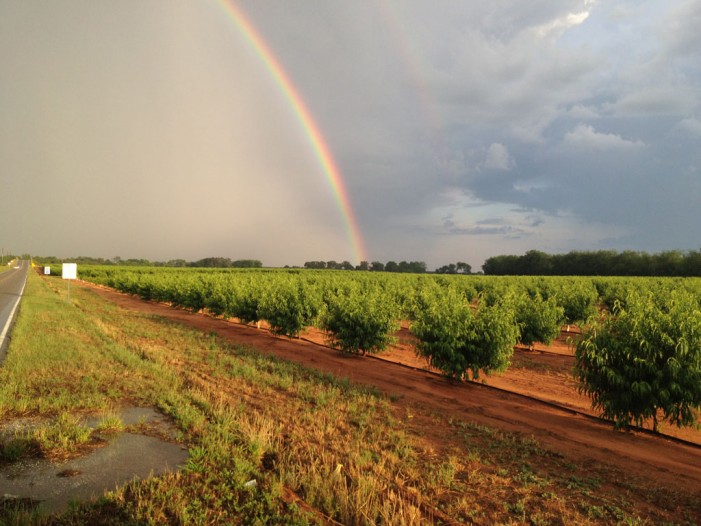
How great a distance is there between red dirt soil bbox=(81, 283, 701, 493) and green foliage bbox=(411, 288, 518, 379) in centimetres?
75

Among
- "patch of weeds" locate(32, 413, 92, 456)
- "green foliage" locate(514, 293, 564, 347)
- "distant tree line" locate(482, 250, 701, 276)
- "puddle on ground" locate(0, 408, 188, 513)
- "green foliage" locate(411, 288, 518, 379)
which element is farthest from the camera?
"distant tree line" locate(482, 250, 701, 276)

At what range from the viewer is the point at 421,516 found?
178 inches

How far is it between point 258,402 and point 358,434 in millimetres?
2574

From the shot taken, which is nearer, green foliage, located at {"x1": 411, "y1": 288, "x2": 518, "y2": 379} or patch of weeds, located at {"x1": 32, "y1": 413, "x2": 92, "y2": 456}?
patch of weeds, located at {"x1": 32, "y1": 413, "x2": 92, "y2": 456}

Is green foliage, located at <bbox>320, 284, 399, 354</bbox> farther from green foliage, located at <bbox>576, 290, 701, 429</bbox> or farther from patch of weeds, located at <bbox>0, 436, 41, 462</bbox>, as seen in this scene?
patch of weeds, located at <bbox>0, 436, 41, 462</bbox>

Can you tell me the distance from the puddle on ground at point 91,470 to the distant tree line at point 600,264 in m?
94.7

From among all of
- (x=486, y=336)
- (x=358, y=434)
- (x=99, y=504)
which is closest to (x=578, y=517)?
(x=358, y=434)

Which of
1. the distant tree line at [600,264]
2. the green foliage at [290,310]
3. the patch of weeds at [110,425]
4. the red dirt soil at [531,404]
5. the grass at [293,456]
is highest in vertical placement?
the distant tree line at [600,264]

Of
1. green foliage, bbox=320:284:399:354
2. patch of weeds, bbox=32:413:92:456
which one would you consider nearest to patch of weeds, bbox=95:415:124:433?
patch of weeds, bbox=32:413:92:456

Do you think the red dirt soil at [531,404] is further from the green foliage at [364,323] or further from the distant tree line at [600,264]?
the distant tree line at [600,264]

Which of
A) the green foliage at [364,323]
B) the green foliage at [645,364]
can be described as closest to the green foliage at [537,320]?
the green foliage at [364,323]

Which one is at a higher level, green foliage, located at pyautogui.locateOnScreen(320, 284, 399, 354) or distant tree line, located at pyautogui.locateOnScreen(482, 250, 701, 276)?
distant tree line, located at pyautogui.locateOnScreen(482, 250, 701, 276)

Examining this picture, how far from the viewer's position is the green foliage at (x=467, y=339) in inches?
445

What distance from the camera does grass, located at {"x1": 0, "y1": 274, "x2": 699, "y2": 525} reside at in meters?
4.39
